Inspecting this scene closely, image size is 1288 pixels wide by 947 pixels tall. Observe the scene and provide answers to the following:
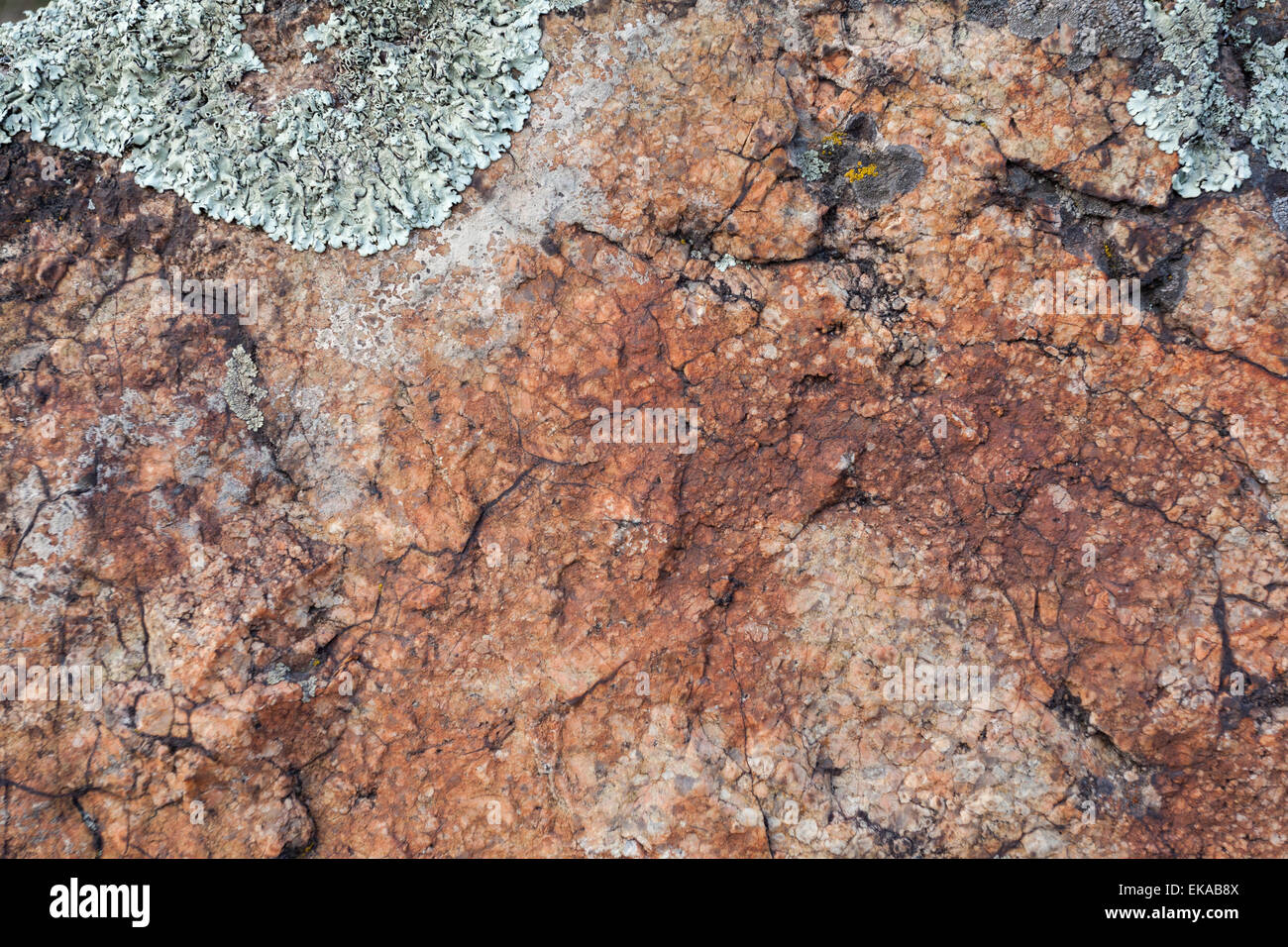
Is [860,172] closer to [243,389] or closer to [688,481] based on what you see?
[688,481]

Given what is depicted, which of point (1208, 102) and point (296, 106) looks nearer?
point (1208, 102)

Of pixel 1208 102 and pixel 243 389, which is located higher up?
pixel 1208 102

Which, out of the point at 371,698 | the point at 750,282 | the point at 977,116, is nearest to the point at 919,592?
the point at 750,282

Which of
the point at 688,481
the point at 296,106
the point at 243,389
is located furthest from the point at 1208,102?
the point at 243,389

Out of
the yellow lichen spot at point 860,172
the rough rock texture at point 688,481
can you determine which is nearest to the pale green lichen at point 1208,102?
the rough rock texture at point 688,481

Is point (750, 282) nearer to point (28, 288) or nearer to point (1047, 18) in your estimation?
point (1047, 18)

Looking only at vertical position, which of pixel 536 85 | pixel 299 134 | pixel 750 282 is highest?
pixel 536 85
